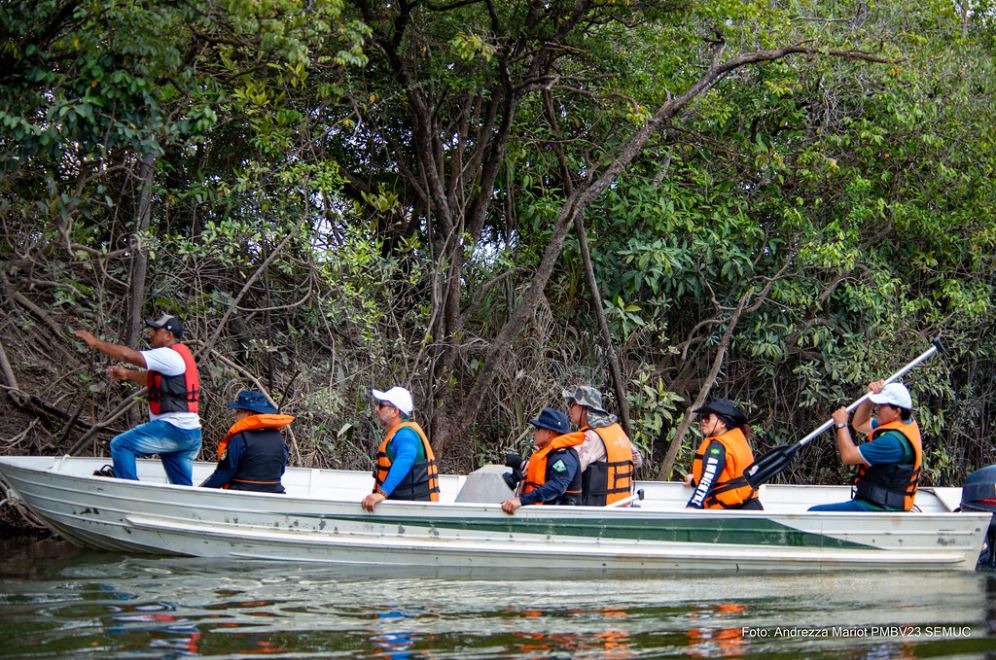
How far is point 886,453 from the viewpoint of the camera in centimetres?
767

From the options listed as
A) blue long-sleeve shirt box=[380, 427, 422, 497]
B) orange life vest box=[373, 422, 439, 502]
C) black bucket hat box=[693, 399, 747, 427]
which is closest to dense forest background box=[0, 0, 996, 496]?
orange life vest box=[373, 422, 439, 502]

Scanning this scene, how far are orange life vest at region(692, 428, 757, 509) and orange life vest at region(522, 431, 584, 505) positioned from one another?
0.89 metres

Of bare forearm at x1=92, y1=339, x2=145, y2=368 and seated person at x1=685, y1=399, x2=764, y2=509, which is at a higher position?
bare forearm at x1=92, y1=339, x2=145, y2=368

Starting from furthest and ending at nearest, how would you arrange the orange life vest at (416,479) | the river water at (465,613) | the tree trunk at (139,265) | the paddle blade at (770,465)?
→ the tree trunk at (139,265), the paddle blade at (770,465), the orange life vest at (416,479), the river water at (465,613)

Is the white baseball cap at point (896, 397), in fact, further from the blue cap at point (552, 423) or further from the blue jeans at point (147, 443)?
the blue jeans at point (147, 443)

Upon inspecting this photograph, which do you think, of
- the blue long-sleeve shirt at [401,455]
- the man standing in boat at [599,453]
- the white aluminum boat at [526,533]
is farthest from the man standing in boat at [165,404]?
the man standing in boat at [599,453]

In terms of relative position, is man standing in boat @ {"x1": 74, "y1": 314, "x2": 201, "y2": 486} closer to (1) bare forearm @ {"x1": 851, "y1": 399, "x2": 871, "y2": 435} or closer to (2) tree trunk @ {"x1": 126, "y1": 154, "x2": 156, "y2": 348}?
(2) tree trunk @ {"x1": 126, "y1": 154, "x2": 156, "y2": 348}

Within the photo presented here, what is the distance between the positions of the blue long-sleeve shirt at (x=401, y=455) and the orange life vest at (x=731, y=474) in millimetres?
2034

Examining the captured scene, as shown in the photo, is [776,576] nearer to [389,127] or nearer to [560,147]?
[560,147]

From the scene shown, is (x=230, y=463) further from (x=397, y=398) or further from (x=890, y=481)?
(x=890, y=481)

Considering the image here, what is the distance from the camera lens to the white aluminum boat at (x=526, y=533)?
7785 mm

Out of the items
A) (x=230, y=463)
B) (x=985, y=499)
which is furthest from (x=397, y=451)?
(x=985, y=499)

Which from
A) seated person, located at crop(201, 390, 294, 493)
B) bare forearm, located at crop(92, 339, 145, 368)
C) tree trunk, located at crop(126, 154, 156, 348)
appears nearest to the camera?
bare forearm, located at crop(92, 339, 145, 368)

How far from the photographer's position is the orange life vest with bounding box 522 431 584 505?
7.64 metres
